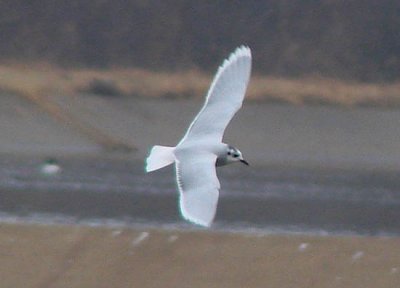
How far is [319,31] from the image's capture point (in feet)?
83.2

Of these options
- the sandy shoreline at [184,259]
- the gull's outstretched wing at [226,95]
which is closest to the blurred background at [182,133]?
the sandy shoreline at [184,259]

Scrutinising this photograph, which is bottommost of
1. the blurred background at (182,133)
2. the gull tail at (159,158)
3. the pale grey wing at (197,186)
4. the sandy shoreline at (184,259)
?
the pale grey wing at (197,186)

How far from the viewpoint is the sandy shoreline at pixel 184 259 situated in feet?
36.8

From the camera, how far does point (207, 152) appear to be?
890cm

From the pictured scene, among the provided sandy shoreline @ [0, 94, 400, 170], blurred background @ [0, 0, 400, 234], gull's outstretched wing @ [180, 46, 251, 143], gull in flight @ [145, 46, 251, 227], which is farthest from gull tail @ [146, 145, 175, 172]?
sandy shoreline @ [0, 94, 400, 170]

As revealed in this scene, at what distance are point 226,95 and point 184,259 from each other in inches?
94.8

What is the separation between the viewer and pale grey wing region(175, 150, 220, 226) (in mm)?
8203

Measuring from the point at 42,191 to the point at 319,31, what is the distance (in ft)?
33.8

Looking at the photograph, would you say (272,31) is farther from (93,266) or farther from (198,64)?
(93,266)

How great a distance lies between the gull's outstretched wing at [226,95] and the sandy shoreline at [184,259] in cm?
204

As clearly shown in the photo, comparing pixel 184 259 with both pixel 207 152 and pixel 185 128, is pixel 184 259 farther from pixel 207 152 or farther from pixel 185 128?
pixel 185 128

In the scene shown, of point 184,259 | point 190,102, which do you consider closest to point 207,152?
point 184,259

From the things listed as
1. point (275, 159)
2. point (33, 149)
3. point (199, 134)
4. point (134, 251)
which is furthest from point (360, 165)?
point (199, 134)

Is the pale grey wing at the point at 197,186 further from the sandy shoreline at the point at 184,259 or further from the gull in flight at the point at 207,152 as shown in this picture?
the sandy shoreline at the point at 184,259
